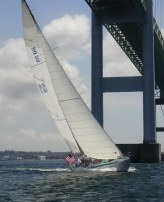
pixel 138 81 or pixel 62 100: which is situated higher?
pixel 138 81

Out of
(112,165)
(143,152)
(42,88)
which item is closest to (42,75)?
(42,88)

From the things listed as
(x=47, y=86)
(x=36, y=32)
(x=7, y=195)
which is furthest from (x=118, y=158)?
(x=7, y=195)

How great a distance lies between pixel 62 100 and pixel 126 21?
27.1 metres

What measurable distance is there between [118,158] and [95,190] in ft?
31.3

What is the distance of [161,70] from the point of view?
241ft

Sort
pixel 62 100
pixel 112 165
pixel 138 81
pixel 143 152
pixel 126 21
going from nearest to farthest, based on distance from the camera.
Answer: pixel 62 100, pixel 112 165, pixel 143 152, pixel 138 81, pixel 126 21

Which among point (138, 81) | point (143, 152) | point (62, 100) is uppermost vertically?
point (138, 81)

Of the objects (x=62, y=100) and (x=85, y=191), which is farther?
(x=62, y=100)

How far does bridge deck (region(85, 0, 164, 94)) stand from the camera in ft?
177

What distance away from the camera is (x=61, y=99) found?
28406 mm

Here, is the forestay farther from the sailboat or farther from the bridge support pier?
the bridge support pier

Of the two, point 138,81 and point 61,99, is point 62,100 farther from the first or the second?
point 138,81

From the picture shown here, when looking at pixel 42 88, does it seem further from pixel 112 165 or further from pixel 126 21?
pixel 126 21

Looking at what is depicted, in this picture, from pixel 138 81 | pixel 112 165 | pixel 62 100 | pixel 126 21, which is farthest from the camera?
pixel 126 21
